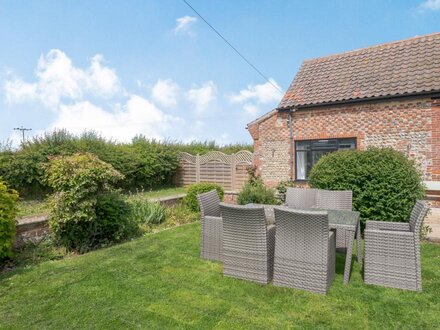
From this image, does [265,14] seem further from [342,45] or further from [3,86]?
[3,86]

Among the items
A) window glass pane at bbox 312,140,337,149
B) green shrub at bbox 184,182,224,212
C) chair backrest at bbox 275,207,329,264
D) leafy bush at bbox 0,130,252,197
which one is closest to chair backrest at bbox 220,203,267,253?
chair backrest at bbox 275,207,329,264

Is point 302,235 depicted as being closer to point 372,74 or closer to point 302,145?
point 302,145

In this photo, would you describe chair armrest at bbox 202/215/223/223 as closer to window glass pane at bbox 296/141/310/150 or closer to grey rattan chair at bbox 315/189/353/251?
grey rattan chair at bbox 315/189/353/251

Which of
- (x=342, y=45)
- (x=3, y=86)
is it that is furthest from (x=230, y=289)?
(x=342, y=45)

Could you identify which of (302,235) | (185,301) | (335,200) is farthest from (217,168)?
(185,301)

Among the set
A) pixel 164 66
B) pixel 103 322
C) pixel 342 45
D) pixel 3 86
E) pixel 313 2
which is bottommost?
pixel 103 322

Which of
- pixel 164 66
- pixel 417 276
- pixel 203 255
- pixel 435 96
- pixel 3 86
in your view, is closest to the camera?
pixel 417 276

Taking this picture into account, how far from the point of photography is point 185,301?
129 inches

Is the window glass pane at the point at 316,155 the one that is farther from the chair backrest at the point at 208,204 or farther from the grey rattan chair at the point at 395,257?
the grey rattan chair at the point at 395,257

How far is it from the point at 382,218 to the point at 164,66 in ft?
23.5

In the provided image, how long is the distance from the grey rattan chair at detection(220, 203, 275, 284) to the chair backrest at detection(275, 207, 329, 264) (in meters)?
0.18

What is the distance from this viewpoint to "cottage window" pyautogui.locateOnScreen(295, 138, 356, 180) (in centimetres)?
920

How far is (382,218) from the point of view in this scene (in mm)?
5801

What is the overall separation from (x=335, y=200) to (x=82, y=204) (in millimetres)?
4451
